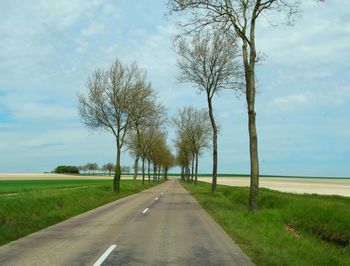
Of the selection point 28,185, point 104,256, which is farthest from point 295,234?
point 28,185

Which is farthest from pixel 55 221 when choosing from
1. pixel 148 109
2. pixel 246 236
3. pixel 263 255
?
pixel 148 109

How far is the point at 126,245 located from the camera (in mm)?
11844

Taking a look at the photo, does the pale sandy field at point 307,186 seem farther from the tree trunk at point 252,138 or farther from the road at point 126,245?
the road at point 126,245

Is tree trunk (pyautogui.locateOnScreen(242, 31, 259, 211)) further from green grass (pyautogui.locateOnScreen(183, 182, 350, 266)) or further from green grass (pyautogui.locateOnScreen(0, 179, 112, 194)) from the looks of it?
green grass (pyautogui.locateOnScreen(0, 179, 112, 194))

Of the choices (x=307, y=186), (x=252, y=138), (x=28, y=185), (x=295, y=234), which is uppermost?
(x=252, y=138)

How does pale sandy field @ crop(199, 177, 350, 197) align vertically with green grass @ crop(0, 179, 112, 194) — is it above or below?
above

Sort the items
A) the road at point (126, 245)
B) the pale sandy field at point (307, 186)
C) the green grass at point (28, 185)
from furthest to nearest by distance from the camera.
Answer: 1. the pale sandy field at point (307, 186)
2. the green grass at point (28, 185)
3. the road at point (126, 245)

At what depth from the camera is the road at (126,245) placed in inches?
380

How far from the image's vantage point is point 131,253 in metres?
10.5

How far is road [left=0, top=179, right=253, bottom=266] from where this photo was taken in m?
9.65

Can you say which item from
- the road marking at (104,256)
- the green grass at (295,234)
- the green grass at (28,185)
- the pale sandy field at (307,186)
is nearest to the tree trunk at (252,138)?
the green grass at (295,234)

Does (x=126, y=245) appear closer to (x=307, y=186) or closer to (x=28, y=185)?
(x=28, y=185)

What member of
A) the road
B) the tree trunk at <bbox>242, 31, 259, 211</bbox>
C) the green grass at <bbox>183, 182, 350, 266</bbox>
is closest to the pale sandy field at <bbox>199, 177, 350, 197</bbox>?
the tree trunk at <bbox>242, 31, 259, 211</bbox>

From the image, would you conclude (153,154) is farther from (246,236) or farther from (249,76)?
(246,236)
